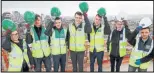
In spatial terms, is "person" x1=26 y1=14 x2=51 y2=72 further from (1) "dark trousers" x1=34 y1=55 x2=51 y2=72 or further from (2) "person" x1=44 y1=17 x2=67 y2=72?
(2) "person" x1=44 y1=17 x2=67 y2=72

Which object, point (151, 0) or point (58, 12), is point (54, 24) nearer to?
point (58, 12)

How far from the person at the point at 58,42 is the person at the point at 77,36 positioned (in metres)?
0.11

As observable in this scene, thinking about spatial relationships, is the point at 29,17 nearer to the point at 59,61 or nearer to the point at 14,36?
the point at 14,36

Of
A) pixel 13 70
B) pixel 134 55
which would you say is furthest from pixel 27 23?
pixel 134 55

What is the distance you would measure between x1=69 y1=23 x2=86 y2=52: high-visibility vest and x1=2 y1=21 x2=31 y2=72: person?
823 mm

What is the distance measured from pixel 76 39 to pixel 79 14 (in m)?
0.45

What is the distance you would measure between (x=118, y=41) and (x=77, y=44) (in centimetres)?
74

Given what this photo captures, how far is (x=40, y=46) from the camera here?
431cm

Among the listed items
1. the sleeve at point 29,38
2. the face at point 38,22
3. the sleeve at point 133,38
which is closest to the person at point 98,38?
the sleeve at point 133,38

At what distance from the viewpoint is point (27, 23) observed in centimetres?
427

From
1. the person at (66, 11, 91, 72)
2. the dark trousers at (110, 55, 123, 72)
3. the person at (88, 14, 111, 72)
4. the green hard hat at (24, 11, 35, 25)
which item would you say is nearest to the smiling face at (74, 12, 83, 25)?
the person at (66, 11, 91, 72)

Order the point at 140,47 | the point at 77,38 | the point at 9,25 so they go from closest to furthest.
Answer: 1. the point at 9,25
2. the point at 140,47
3. the point at 77,38

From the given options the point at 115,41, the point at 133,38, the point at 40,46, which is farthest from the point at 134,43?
the point at 40,46

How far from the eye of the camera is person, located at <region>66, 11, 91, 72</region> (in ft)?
14.3
